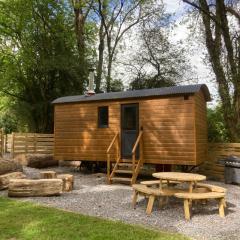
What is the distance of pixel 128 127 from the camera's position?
12836mm

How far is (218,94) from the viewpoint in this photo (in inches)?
664

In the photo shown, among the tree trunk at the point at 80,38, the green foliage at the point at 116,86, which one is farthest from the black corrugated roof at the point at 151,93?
the green foliage at the point at 116,86

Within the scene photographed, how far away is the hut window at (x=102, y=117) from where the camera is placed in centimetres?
1344

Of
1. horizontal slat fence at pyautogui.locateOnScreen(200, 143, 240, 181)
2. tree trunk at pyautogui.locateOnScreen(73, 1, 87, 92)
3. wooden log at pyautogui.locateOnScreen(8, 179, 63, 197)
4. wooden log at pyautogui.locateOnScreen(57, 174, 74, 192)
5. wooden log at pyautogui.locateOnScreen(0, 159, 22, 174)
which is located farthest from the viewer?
tree trunk at pyautogui.locateOnScreen(73, 1, 87, 92)

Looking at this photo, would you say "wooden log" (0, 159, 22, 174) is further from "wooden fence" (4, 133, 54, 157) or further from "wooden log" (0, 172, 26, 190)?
"wooden fence" (4, 133, 54, 157)

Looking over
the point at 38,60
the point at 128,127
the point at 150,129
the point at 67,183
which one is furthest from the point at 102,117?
the point at 38,60

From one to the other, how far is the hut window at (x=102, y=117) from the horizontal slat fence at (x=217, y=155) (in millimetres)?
4590

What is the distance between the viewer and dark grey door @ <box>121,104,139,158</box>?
1265 centimetres

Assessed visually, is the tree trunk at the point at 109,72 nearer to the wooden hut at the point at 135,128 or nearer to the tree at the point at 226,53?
the tree at the point at 226,53

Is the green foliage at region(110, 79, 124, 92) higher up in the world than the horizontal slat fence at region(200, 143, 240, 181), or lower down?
higher up

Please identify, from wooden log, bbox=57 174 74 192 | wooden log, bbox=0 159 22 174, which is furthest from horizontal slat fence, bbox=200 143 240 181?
wooden log, bbox=0 159 22 174

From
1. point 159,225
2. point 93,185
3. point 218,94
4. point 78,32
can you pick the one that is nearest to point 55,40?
point 78,32

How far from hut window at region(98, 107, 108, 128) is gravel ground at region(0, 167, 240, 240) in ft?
11.9

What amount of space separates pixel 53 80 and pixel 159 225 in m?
16.7
